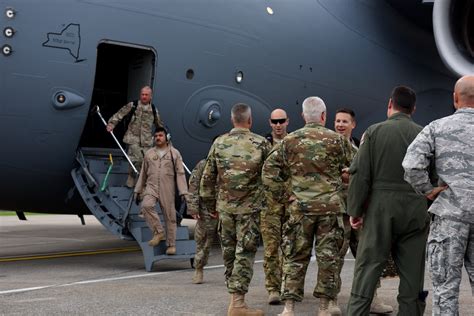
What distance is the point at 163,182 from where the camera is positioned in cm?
881

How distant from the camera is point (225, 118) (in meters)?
10.1

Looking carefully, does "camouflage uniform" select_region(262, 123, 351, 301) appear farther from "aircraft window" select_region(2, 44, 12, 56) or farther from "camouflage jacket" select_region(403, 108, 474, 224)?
"aircraft window" select_region(2, 44, 12, 56)

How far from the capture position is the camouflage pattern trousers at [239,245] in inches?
235

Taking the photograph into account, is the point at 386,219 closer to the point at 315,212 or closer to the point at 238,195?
the point at 315,212

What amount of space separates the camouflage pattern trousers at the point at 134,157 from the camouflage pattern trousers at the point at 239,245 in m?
3.26

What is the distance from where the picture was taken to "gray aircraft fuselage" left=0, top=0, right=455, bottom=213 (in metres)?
8.48

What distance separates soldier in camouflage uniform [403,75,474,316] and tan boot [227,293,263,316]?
186cm

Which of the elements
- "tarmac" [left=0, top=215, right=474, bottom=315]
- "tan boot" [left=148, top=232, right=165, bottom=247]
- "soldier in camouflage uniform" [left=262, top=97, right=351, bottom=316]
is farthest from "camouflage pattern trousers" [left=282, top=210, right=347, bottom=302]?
"tan boot" [left=148, top=232, right=165, bottom=247]

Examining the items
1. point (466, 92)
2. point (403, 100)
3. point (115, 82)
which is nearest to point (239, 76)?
point (115, 82)

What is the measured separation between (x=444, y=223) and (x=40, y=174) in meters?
5.64

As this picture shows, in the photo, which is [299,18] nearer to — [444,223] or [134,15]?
[134,15]

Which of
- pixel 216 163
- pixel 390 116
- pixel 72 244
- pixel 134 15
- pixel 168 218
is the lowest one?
pixel 72 244

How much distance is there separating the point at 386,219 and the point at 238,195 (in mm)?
1620

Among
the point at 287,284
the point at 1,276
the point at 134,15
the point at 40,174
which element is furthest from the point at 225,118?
the point at 287,284
